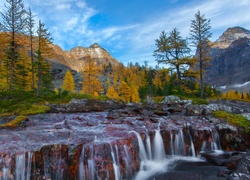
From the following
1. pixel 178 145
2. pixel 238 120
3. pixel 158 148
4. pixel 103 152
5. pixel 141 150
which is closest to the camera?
pixel 103 152

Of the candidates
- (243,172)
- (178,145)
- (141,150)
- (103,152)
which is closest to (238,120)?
(178,145)

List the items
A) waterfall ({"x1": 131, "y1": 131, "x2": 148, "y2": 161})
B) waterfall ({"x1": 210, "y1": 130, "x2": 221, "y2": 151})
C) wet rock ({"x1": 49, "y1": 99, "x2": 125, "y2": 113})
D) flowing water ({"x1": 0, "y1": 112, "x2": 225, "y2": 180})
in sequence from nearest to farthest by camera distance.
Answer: flowing water ({"x1": 0, "y1": 112, "x2": 225, "y2": 180})
waterfall ({"x1": 131, "y1": 131, "x2": 148, "y2": 161})
waterfall ({"x1": 210, "y1": 130, "x2": 221, "y2": 151})
wet rock ({"x1": 49, "y1": 99, "x2": 125, "y2": 113})

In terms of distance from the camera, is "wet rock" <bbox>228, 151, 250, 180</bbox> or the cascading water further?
the cascading water

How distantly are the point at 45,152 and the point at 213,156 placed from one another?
8.11m

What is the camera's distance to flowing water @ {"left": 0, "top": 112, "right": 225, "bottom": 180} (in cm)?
672

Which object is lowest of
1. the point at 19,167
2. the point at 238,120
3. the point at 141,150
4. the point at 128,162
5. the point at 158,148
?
the point at 128,162

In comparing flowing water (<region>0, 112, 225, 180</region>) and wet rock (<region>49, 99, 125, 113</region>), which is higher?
wet rock (<region>49, 99, 125, 113</region>)

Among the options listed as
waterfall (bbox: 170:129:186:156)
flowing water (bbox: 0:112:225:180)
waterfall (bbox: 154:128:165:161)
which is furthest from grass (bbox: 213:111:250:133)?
waterfall (bbox: 154:128:165:161)

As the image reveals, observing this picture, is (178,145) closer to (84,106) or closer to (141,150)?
(141,150)

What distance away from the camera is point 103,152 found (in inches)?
303

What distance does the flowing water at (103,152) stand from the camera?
6723mm

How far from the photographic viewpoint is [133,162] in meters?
8.41

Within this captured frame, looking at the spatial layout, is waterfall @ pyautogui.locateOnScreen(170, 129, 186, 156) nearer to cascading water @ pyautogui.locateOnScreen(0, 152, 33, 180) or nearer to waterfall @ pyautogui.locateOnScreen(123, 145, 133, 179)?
waterfall @ pyautogui.locateOnScreen(123, 145, 133, 179)

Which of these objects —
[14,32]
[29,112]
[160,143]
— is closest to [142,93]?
[14,32]
